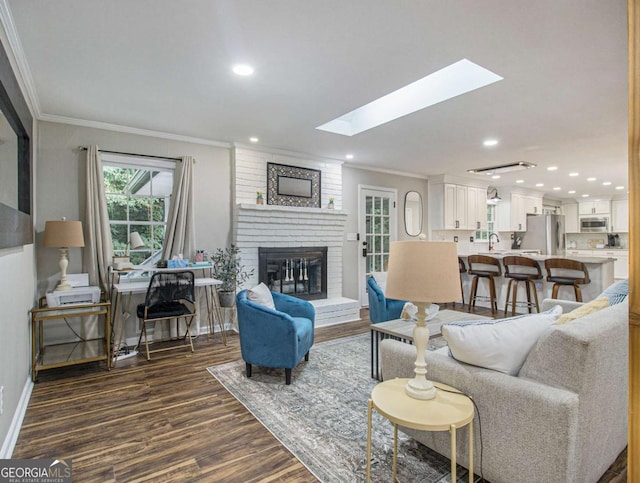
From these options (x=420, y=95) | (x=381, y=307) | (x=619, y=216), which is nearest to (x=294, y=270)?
(x=381, y=307)

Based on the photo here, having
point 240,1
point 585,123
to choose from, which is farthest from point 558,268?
point 240,1

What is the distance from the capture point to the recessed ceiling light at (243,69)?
8.45ft

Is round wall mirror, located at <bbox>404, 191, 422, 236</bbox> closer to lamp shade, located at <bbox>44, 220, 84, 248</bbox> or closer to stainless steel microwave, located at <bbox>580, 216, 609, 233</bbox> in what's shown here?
lamp shade, located at <bbox>44, 220, 84, 248</bbox>

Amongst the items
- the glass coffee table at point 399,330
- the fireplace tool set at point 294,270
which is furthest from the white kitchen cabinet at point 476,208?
the glass coffee table at point 399,330

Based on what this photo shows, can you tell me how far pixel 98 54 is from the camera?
95.7 inches

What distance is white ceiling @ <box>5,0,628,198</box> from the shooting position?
6.46 feet

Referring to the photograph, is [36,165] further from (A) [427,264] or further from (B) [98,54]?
(A) [427,264]

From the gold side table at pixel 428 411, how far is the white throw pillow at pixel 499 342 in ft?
0.67

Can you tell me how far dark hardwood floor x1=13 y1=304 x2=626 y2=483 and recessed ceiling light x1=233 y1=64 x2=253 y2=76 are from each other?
8.31 feet

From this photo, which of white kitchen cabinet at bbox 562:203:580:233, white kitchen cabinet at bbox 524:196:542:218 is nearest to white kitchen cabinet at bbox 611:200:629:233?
white kitchen cabinet at bbox 562:203:580:233

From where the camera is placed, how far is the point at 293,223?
515 centimetres

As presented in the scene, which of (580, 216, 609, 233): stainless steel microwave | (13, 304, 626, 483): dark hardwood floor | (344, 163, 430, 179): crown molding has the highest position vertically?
(344, 163, 430, 179): crown molding

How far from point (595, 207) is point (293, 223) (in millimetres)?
9801

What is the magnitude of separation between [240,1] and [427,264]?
1712 millimetres
